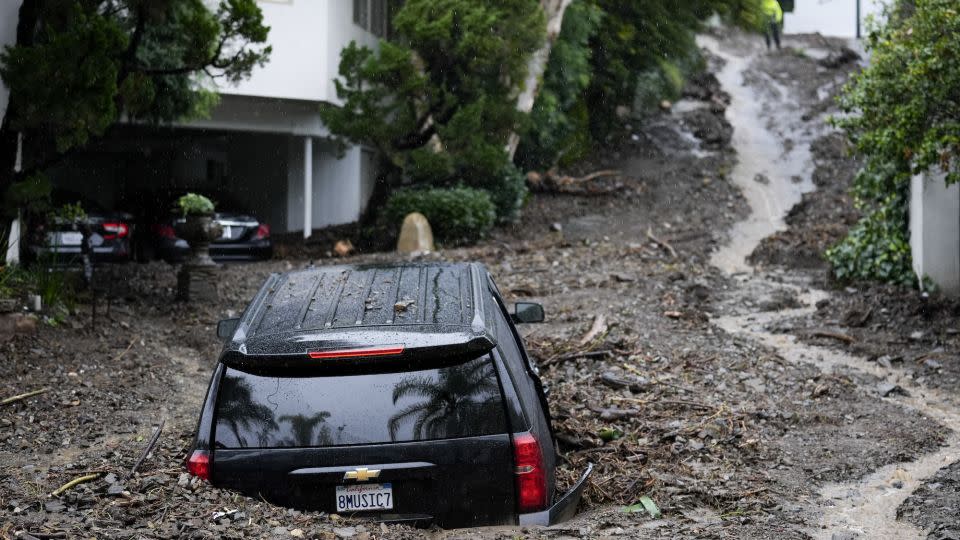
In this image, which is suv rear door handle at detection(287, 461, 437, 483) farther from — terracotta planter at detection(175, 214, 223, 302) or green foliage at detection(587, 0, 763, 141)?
green foliage at detection(587, 0, 763, 141)

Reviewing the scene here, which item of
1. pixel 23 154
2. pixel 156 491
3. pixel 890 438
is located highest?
pixel 23 154

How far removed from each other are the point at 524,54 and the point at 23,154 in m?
9.93

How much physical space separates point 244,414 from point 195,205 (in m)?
9.55

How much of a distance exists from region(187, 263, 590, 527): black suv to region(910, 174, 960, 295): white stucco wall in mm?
9849

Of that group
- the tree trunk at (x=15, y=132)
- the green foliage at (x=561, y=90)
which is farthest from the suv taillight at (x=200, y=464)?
the green foliage at (x=561, y=90)

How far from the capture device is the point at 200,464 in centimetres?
477

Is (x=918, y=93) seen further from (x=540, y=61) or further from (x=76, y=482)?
(x=540, y=61)

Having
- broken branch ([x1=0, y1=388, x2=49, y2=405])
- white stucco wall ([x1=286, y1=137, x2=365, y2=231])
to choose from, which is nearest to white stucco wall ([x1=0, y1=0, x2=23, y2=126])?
broken branch ([x1=0, y1=388, x2=49, y2=405])

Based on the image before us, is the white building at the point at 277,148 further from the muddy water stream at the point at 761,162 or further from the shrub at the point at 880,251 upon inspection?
the shrub at the point at 880,251

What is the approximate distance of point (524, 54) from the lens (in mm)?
19891

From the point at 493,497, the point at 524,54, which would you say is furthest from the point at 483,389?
the point at 524,54

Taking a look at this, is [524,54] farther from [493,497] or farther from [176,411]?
[493,497]

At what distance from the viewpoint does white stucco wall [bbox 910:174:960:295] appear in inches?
513

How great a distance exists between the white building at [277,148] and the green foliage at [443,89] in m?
1.01
